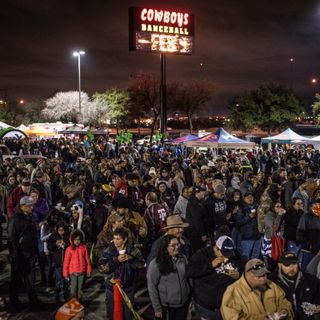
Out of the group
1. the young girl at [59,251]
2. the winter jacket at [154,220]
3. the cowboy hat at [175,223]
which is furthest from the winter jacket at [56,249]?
the cowboy hat at [175,223]

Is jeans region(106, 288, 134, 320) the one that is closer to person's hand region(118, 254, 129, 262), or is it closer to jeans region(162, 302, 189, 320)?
person's hand region(118, 254, 129, 262)

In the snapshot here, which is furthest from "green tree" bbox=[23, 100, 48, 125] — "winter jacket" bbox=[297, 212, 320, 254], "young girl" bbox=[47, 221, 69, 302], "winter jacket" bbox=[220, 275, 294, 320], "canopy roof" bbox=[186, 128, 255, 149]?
"winter jacket" bbox=[220, 275, 294, 320]

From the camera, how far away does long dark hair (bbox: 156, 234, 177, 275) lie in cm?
471

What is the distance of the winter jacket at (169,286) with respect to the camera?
15.5 feet

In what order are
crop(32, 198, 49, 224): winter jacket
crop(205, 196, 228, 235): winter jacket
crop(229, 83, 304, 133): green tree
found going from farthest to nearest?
crop(229, 83, 304, 133): green tree < crop(32, 198, 49, 224): winter jacket < crop(205, 196, 228, 235): winter jacket

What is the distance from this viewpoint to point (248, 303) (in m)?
3.81

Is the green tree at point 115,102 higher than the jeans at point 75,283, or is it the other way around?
the green tree at point 115,102

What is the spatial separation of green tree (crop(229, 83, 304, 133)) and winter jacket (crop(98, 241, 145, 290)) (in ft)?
144

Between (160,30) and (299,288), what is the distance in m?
33.9

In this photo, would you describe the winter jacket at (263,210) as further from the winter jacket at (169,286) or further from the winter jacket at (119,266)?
the winter jacket at (169,286)

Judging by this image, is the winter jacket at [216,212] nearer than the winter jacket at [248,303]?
No

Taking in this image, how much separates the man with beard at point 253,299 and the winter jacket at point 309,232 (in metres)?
2.97

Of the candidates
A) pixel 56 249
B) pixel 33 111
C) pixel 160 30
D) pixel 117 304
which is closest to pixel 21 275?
pixel 56 249

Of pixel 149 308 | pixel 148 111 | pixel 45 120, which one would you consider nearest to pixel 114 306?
pixel 149 308
